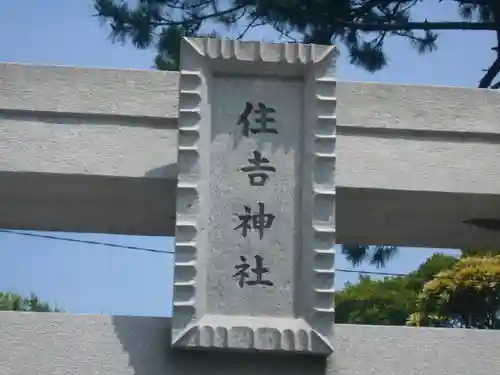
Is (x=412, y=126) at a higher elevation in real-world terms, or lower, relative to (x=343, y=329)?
higher

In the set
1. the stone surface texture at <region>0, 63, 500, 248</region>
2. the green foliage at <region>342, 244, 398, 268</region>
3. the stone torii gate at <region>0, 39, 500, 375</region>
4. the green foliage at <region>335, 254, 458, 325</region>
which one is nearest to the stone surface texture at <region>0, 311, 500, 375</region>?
the stone torii gate at <region>0, 39, 500, 375</region>

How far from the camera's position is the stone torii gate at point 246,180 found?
3275 mm

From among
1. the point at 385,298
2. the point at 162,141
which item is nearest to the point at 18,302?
the point at 385,298

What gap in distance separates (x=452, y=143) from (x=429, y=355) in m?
0.79

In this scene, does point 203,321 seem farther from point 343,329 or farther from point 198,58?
point 198,58

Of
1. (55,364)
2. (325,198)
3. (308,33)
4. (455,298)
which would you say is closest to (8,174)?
(55,364)

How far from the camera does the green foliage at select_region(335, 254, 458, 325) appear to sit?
11.6 m

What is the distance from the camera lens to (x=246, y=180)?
134 inches

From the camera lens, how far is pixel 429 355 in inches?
132

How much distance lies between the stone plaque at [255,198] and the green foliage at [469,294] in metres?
4.68

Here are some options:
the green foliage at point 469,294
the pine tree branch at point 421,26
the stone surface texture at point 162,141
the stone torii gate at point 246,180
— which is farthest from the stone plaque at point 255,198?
the green foliage at point 469,294

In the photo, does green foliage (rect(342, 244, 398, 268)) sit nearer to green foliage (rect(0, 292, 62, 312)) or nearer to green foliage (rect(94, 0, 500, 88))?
green foliage (rect(94, 0, 500, 88))

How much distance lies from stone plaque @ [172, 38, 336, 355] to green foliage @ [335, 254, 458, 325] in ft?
26.3

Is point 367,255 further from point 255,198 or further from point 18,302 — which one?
point 18,302
